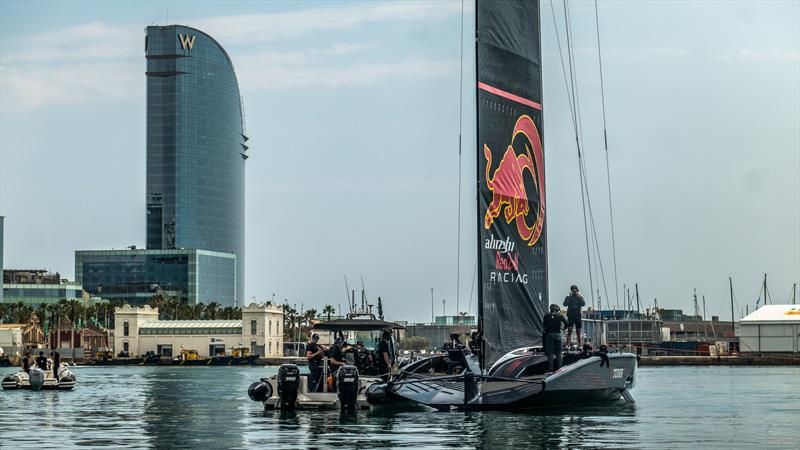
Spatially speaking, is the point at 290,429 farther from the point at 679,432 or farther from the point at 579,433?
the point at 679,432

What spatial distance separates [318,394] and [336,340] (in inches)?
129

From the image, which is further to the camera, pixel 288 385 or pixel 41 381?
pixel 41 381

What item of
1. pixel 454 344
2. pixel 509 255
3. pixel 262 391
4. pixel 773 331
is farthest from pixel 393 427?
pixel 773 331

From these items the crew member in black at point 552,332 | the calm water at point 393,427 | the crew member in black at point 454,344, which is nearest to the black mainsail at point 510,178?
the crew member in black at point 552,332

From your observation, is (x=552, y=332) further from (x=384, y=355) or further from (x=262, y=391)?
(x=262, y=391)

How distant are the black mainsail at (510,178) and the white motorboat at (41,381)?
3314 cm

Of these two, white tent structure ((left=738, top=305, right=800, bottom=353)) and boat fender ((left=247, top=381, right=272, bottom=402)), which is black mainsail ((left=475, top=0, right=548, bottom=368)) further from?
white tent structure ((left=738, top=305, right=800, bottom=353))

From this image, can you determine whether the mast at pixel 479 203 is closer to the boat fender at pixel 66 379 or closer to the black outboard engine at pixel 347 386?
the black outboard engine at pixel 347 386

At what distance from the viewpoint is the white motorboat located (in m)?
64.9

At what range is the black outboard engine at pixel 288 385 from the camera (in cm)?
4022

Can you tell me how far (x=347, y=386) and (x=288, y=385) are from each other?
7.45ft

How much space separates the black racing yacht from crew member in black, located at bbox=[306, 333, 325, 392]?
2.12 m

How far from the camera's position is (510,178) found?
3934 cm

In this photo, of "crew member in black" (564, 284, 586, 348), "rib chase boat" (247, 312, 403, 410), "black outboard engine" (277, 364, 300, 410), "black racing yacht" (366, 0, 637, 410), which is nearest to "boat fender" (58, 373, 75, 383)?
"rib chase boat" (247, 312, 403, 410)
